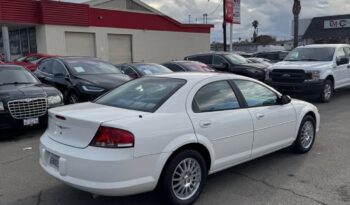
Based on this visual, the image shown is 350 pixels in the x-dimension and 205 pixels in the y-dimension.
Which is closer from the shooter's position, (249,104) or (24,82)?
(249,104)

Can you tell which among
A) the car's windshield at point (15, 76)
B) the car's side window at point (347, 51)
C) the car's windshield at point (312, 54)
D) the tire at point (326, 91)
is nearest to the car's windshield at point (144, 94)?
the car's windshield at point (15, 76)

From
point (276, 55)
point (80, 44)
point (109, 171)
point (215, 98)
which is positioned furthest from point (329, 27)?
point (109, 171)

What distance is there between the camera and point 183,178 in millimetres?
4320

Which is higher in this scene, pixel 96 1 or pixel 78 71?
pixel 96 1

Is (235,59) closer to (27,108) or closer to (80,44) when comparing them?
(27,108)

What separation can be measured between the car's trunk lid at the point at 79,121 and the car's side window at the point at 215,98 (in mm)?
753

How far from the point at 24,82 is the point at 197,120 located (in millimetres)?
6035

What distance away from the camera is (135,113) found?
4.24m

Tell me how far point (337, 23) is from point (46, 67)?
33845 millimetres

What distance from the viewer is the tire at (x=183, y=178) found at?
4121 millimetres

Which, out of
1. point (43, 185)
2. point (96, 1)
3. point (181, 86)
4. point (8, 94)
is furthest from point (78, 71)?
point (96, 1)

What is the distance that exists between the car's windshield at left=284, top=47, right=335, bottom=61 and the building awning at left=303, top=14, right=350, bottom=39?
89.7 ft

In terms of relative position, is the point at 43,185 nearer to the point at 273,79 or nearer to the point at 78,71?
the point at 78,71

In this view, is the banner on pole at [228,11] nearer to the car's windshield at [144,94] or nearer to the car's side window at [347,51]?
the car's side window at [347,51]
